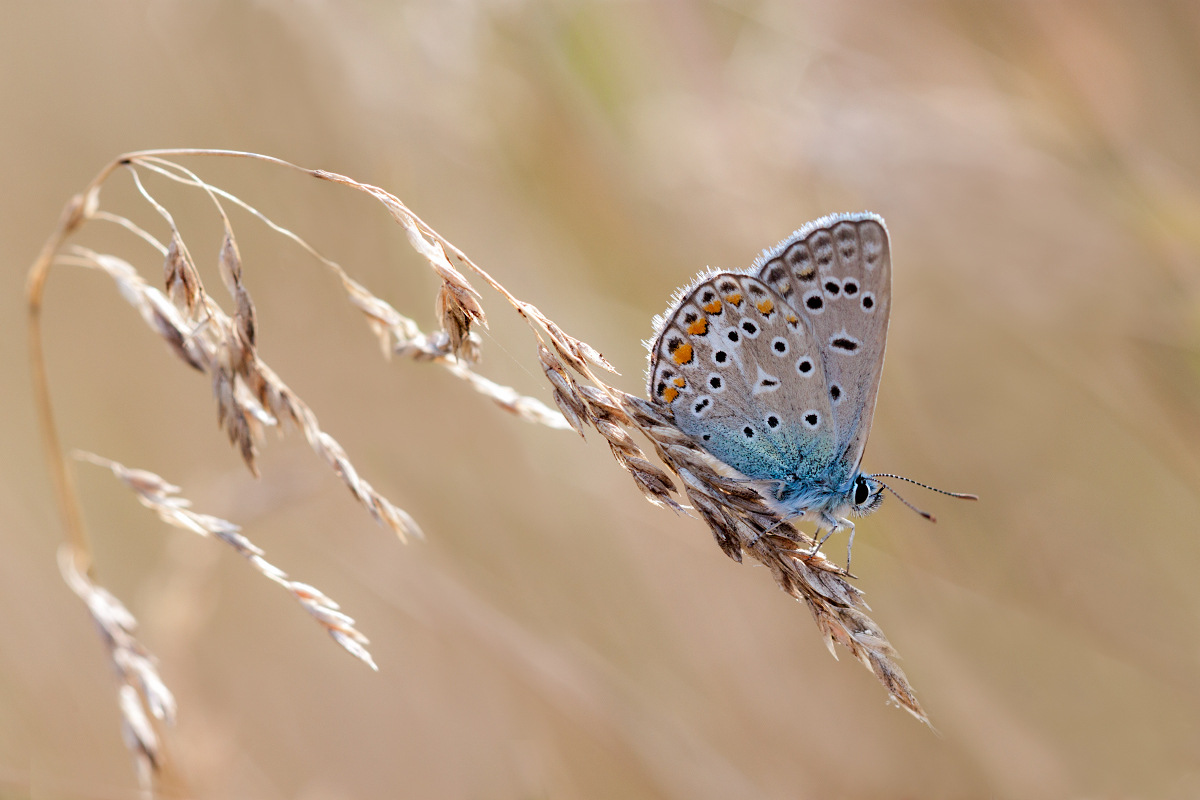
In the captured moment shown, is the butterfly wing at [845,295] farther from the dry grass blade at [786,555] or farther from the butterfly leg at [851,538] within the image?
the dry grass blade at [786,555]

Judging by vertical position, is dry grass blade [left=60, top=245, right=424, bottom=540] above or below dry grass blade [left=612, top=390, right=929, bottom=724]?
below

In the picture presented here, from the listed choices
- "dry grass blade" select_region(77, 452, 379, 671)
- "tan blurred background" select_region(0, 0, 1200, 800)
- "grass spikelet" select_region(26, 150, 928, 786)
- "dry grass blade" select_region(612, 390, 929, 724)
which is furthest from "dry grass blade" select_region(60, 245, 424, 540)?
"tan blurred background" select_region(0, 0, 1200, 800)

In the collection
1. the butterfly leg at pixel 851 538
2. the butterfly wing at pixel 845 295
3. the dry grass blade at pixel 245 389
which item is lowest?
the dry grass blade at pixel 245 389

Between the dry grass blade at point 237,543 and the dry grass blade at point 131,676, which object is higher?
the dry grass blade at point 237,543

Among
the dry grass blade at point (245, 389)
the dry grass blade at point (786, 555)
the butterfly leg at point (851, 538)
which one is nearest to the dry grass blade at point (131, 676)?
the dry grass blade at point (245, 389)

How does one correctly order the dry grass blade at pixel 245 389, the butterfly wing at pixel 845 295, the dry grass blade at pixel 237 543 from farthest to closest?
the butterfly wing at pixel 845 295 → the dry grass blade at pixel 245 389 → the dry grass blade at pixel 237 543

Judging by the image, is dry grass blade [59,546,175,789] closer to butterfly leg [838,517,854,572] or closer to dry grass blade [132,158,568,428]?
dry grass blade [132,158,568,428]

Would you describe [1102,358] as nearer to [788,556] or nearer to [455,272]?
[788,556]

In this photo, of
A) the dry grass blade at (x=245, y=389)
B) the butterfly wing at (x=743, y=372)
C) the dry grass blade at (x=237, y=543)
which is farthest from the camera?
the butterfly wing at (x=743, y=372)
